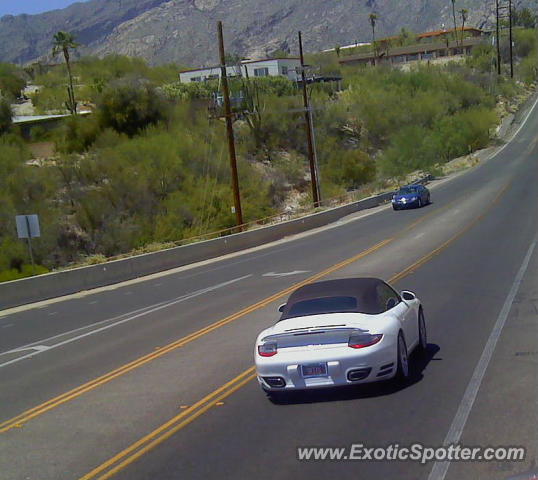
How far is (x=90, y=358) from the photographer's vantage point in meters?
15.0

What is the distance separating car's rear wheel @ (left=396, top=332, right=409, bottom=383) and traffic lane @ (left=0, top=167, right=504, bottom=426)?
4344 mm

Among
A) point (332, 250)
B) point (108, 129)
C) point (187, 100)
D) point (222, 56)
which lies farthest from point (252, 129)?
point (332, 250)

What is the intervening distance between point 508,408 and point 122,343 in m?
9.14

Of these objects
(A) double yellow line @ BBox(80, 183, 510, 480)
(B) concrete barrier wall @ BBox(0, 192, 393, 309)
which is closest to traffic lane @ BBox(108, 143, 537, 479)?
(A) double yellow line @ BBox(80, 183, 510, 480)

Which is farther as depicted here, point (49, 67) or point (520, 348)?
point (49, 67)

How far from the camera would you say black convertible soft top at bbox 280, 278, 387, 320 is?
10.5 metres

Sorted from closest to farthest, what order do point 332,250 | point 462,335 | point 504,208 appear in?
1. point 462,335
2. point 332,250
3. point 504,208

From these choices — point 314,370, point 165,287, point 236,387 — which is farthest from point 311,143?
point 314,370

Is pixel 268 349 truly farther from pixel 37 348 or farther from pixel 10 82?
pixel 10 82

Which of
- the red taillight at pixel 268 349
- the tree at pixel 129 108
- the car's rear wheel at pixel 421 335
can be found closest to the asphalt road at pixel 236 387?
the car's rear wheel at pixel 421 335

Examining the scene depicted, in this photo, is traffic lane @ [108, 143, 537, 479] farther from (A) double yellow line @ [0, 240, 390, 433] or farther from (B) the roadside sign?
(B) the roadside sign

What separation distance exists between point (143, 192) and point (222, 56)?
19.1 metres

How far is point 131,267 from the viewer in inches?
1276

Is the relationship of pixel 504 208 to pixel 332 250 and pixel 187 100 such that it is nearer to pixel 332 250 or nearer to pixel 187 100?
pixel 332 250
